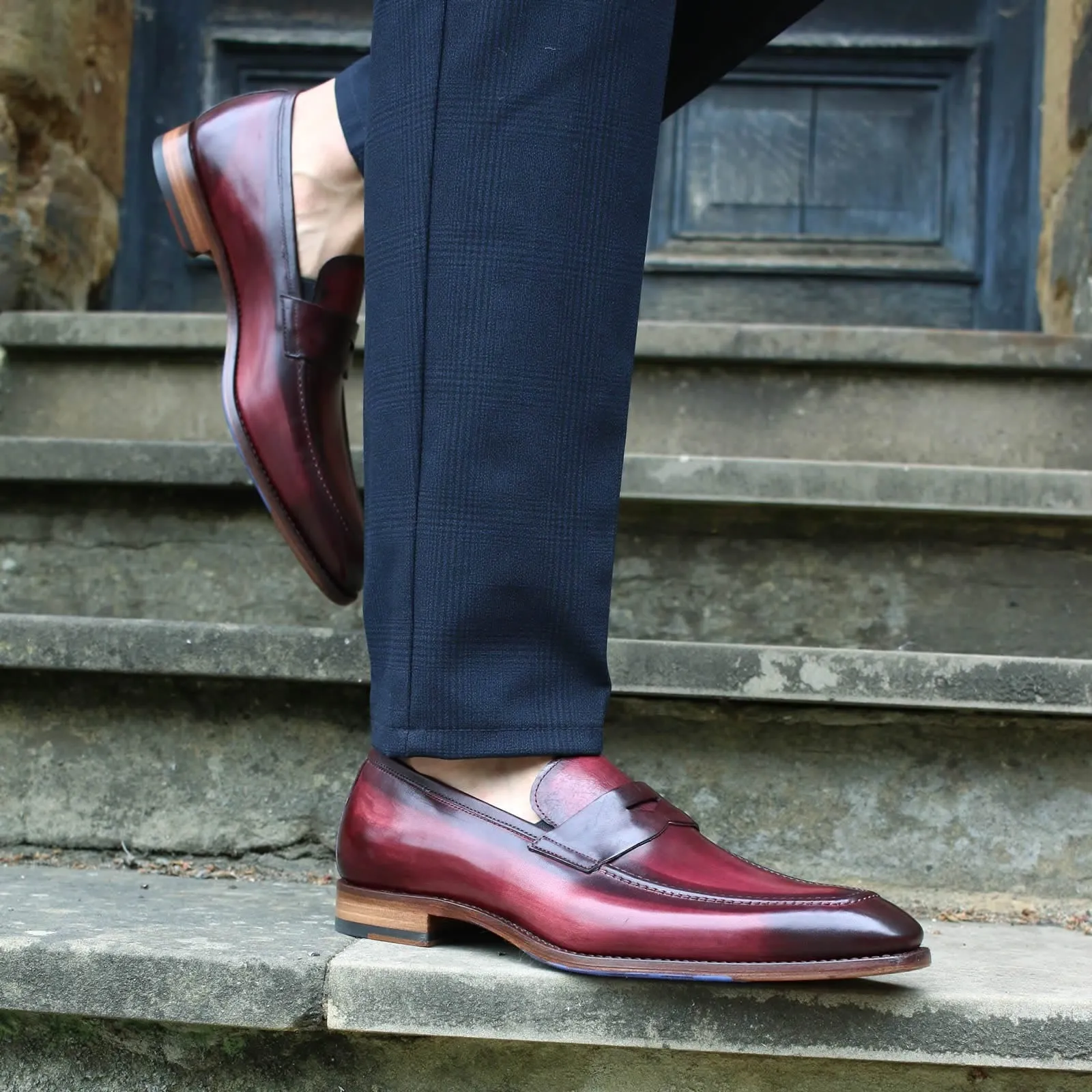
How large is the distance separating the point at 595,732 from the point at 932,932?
0.35m

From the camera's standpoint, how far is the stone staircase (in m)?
0.70

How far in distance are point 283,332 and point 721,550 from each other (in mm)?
537

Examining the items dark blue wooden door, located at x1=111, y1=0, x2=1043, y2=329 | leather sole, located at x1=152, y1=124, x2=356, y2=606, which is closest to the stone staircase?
leather sole, located at x1=152, y1=124, x2=356, y2=606

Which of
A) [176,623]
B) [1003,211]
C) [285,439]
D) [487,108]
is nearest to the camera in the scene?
[487,108]

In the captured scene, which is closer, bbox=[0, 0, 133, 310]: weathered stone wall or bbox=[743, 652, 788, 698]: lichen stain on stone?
bbox=[743, 652, 788, 698]: lichen stain on stone

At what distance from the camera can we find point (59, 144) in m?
1.83

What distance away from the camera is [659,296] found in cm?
217

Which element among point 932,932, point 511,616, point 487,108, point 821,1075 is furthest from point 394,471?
point 932,932

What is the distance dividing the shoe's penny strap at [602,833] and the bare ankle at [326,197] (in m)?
0.43

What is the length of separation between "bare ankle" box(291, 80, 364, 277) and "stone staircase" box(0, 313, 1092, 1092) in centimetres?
33

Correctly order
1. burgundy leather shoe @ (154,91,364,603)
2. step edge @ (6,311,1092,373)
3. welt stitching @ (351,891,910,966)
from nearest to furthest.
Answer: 1. welt stitching @ (351,891,910,966)
2. burgundy leather shoe @ (154,91,364,603)
3. step edge @ (6,311,1092,373)

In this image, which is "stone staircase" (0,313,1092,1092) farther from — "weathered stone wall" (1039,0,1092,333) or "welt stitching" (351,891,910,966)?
"weathered stone wall" (1039,0,1092,333)

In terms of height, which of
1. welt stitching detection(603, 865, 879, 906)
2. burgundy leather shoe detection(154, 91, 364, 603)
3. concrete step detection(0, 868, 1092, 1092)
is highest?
burgundy leather shoe detection(154, 91, 364, 603)

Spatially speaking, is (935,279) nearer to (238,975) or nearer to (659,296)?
(659,296)
